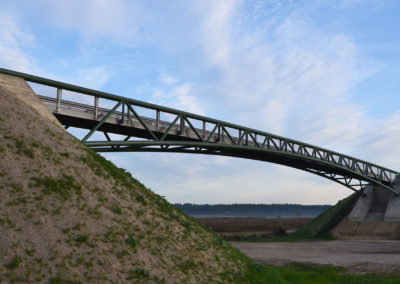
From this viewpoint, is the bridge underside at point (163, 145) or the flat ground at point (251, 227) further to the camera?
the flat ground at point (251, 227)

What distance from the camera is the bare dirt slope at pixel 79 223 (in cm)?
1068

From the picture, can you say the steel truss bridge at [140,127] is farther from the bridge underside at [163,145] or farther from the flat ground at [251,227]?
the flat ground at [251,227]

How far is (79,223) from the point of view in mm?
12375

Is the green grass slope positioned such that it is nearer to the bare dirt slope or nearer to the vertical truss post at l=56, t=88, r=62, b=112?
the bare dirt slope

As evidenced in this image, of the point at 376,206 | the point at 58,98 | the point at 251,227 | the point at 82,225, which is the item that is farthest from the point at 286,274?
the point at 251,227

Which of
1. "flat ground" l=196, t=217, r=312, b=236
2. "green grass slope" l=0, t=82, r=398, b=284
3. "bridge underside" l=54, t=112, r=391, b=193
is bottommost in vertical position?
"flat ground" l=196, t=217, r=312, b=236

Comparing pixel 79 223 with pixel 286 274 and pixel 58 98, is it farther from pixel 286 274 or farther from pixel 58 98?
pixel 58 98

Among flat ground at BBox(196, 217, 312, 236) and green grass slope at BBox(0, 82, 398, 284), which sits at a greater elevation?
green grass slope at BBox(0, 82, 398, 284)

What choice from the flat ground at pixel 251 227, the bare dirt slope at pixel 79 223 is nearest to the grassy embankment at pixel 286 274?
the bare dirt slope at pixel 79 223

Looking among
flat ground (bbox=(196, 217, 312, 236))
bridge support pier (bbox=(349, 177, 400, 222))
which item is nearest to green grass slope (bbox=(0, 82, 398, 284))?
bridge support pier (bbox=(349, 177, 400, 222))

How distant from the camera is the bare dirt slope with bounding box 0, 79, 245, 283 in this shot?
10680 millimetres

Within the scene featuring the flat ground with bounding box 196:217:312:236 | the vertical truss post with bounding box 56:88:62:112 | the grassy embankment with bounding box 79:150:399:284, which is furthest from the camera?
the flat ground with bounding box 196:217:312:236

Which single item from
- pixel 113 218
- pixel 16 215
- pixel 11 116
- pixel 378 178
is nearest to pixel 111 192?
pixel 113 218

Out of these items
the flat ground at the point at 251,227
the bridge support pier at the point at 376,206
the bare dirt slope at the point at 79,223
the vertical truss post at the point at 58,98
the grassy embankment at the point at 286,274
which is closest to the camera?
the bare dirt slope at the point at 79,223
